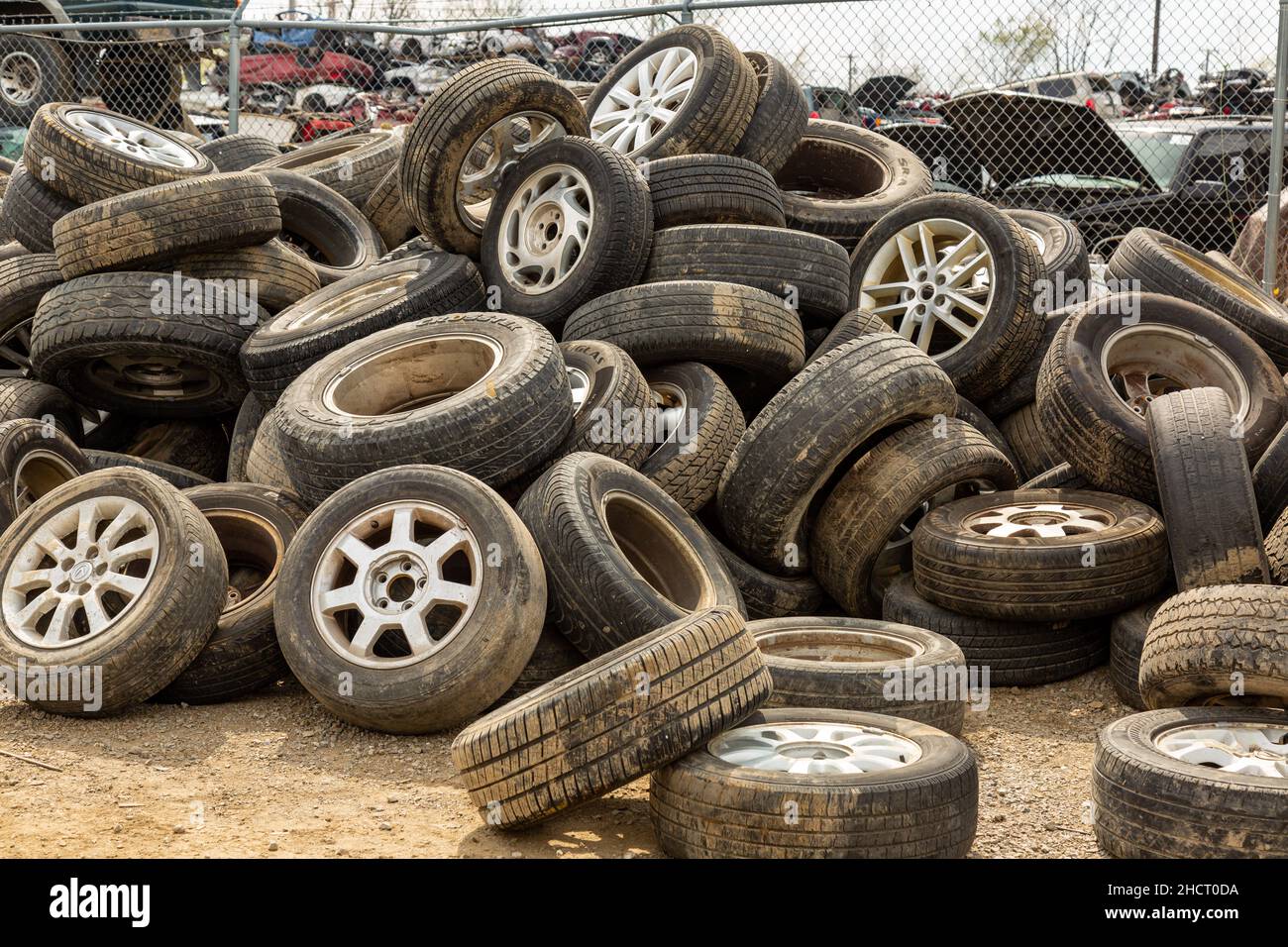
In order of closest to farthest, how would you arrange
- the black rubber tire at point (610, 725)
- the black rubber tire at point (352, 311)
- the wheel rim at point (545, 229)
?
the black rubber tire at point (610, 725)
the black rubber tire at point (352, 311)
the wheel rim at point (545, 229)

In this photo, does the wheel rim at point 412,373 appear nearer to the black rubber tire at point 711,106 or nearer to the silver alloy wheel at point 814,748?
the black rubber tire at point 711,106

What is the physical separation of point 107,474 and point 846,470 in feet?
11.9

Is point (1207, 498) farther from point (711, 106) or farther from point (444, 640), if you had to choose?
point (711, 106)

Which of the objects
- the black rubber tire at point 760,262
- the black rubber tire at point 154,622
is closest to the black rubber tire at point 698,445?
the black rubber tire at point 760,262

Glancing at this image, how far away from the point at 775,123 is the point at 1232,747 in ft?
20.4

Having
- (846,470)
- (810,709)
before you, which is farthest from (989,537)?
(810,709)

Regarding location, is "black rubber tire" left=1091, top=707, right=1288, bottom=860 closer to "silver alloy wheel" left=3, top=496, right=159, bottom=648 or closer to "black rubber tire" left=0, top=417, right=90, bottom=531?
"silver alloy wheel" left=3, top=496, right=159, bottom=648

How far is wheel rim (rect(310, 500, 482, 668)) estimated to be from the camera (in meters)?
6.24

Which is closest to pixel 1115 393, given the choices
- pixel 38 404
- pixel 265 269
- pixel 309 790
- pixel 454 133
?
pixel 454 133

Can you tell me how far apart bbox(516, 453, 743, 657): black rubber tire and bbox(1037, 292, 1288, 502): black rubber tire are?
77.5 inches

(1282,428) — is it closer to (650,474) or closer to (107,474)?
(650,474)

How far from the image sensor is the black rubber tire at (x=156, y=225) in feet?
28.1

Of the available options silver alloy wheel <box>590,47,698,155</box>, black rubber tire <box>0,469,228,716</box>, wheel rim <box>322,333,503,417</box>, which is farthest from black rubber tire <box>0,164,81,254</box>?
silver alloy wheel <box>590,47,698,155</box>

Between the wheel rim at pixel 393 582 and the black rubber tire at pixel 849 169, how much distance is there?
4793mm
